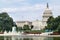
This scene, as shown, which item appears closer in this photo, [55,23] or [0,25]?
[55,23]

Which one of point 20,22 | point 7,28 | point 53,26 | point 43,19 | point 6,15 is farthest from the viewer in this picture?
point 20,22

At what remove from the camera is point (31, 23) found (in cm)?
16675

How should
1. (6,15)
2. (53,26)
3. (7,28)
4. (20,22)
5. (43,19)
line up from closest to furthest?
(53,26), (7,28), (6,15), (43,19), (20,22)

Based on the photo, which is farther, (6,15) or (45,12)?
(45,12)

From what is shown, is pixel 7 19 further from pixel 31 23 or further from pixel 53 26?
pixel 31 23

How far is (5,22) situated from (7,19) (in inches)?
108

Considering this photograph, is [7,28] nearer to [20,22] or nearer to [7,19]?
[7,19]

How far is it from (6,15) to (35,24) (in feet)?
119

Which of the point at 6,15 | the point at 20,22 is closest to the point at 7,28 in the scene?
the point at 6,15

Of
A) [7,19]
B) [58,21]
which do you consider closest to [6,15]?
[7,19]

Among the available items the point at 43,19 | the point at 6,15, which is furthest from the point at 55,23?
the point at 43,19

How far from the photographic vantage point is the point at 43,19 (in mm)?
151125

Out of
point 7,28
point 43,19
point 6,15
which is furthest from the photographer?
point 43,19

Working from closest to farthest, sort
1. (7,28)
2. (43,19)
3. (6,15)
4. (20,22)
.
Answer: (7,28) → (6,15) → (43,19) → (20,22)
